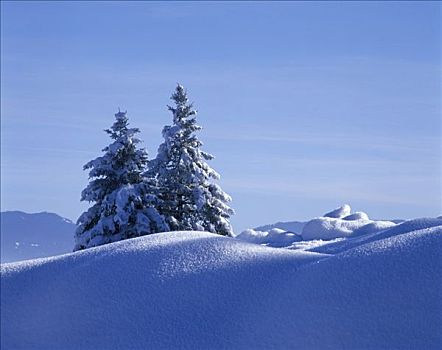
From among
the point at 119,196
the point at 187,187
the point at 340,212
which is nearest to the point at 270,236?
the point at 340,212

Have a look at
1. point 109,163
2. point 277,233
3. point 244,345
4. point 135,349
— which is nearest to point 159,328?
point 135,349

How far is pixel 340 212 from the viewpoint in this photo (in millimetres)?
29516

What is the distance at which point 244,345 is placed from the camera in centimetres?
475

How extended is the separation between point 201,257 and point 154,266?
1.60ft

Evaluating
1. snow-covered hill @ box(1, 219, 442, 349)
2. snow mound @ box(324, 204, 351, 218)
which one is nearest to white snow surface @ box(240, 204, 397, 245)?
snow mound @ box(324, 204, 351, 218)

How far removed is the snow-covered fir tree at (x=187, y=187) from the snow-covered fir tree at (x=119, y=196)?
27.9 inches

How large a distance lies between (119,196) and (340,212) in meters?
14.5

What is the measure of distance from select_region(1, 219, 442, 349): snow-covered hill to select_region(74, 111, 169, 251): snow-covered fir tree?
12631 mm

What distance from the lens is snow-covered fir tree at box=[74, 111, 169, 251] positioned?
61.0ft

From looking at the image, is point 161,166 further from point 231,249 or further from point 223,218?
point 231,249

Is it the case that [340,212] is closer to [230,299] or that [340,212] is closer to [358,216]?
[358,216]

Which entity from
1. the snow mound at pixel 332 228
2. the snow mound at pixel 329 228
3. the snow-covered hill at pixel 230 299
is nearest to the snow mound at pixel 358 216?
the snow mound at pixel 332 228

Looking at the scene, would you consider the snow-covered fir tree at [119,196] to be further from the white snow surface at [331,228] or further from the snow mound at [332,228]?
the snow mound at [332,228]

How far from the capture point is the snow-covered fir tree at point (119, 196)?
61.0 ft
